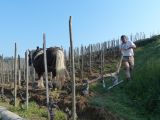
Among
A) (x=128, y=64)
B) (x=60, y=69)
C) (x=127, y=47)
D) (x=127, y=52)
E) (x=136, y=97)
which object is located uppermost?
(x=127, y=47)

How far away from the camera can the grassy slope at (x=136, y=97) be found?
1082 cm

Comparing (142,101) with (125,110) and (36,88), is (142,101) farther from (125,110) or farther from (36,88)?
(36,88)

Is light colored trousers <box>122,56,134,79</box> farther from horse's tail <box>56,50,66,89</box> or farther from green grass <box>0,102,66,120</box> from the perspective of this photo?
green grass <box>0,102,66,120</box>

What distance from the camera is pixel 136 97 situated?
12.0 m

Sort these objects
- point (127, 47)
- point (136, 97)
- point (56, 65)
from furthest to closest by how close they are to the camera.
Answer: point (56, 65) → point (127, 47) → point (136, 97)

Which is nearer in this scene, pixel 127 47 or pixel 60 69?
pixel 127 47

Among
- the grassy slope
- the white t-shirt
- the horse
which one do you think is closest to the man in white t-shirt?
the white t-shirt

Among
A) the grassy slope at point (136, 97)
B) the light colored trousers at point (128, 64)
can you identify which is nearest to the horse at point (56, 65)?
the grassy slope at point (136, 97)

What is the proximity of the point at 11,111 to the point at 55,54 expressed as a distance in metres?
5.49

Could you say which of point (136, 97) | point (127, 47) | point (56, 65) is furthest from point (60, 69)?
point (136, 97)

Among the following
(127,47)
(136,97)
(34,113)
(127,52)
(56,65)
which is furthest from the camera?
(56,65)

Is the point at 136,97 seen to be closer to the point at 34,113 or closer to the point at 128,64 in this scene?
the point at 128,64

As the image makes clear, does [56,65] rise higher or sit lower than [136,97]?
higher

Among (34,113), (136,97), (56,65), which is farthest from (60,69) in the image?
(34,113)
